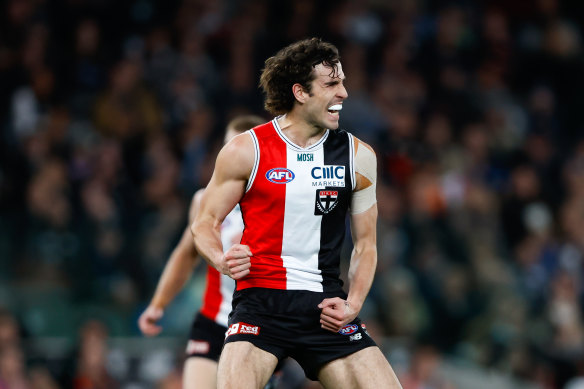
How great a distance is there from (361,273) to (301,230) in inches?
17.4

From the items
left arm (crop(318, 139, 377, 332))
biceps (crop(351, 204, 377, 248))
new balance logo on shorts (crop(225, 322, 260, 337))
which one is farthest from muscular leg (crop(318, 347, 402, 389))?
biceps (crop(351, 204, 377, 248))

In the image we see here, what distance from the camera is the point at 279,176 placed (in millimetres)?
5117

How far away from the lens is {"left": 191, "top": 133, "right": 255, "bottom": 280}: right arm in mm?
5090

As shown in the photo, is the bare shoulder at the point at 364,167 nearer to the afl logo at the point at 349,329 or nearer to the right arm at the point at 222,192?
the right arm at the point at 222,192

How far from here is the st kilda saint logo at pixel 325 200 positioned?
517 centimetres

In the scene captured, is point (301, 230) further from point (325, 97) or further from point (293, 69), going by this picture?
point (293, 69)

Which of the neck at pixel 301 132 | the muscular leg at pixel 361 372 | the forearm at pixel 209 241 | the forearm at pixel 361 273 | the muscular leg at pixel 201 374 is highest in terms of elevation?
the neck at pixel 301 132

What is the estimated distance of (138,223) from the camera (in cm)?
1061

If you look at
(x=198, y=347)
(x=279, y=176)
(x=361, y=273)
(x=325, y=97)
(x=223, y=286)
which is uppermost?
(x=325, y=97)

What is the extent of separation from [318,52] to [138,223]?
5.81 meters

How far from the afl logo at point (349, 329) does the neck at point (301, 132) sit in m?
1.06

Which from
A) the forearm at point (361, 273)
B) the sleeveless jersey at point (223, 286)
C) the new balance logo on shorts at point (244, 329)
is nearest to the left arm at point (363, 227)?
the forearm at point (361, 273)

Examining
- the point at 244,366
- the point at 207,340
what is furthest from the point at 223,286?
the point at 244,366

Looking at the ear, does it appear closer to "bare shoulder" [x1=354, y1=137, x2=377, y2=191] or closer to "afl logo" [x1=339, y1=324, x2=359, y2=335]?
"bare shoulder" [x1=354, y1=137, x2=377, y2=191]
